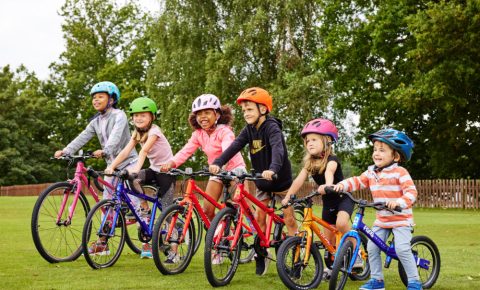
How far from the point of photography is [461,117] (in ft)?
117

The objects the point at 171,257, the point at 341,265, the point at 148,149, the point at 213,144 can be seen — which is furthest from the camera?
the point at 148,149

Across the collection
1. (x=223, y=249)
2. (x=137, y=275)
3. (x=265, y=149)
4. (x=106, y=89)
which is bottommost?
(x=137, y=275)

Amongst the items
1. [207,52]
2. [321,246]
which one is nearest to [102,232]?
[321,246]

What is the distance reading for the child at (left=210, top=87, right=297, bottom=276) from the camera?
28.3ft

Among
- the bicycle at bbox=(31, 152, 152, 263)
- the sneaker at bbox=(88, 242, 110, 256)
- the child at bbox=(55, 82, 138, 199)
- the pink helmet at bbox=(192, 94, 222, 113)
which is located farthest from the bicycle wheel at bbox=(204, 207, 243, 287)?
the child at bbox=(55, 82, 138, 199)

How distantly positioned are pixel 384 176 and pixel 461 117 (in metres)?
29.6

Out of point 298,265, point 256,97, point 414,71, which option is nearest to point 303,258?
point 298,265

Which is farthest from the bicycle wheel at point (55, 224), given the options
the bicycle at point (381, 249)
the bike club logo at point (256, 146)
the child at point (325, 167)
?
the bicycle at point (381, 249)

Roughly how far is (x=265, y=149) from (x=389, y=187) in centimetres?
178

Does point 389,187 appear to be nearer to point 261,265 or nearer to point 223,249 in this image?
point 223,249

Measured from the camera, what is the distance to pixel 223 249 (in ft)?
25.9

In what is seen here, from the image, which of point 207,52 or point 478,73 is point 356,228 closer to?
point 478,73

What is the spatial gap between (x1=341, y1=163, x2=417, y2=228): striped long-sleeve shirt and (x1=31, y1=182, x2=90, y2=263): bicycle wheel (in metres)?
3.76

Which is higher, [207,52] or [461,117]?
[207,52]
